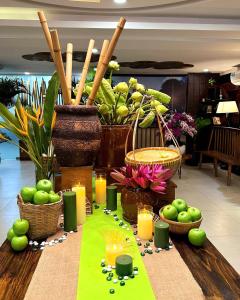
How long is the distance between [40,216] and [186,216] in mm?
558

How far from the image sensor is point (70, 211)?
1194 mm

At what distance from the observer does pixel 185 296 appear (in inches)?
32.0

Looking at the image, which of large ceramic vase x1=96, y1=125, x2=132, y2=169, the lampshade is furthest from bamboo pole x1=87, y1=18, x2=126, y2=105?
the lampshade

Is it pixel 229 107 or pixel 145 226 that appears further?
pixel 229 107

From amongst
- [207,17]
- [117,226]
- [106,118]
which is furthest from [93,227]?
[207,17]

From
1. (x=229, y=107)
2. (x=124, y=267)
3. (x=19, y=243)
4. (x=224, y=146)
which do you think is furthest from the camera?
(x=224, y=146)

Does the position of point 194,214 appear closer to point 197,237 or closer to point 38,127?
point 197,237

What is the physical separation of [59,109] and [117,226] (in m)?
0.56

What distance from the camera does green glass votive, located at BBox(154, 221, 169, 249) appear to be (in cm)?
107

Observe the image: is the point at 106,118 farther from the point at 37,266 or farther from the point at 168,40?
the point at 168,40

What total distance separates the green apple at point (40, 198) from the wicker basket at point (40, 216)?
16mm

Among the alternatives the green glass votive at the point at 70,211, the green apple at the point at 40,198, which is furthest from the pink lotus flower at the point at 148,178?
the green apple at the point at 40,198

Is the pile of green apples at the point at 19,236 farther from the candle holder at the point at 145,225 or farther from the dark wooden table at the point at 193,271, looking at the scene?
the candle holder at the point at 145,225

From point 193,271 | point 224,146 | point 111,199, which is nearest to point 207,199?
point 224,146
